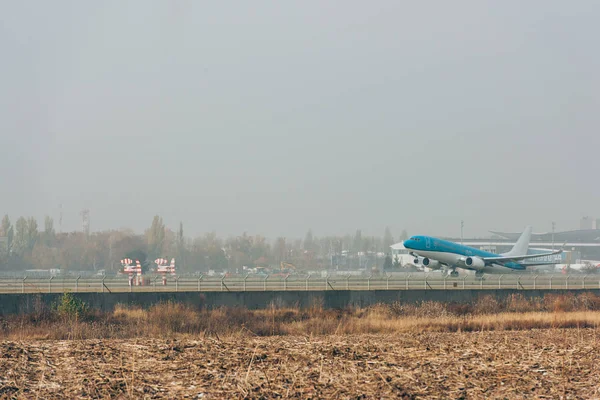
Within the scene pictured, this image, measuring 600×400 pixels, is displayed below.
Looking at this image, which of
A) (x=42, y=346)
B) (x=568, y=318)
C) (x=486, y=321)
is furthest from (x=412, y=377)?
(x=568, y=318)

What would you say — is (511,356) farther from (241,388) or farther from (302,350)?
(241,388)

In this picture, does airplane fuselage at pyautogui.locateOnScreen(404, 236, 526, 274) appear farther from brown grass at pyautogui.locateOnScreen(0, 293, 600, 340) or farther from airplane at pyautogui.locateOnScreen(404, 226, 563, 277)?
brown grass at pyautogui.locateOnScreen(0, 293, 600, 340)

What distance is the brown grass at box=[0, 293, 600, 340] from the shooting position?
103ft

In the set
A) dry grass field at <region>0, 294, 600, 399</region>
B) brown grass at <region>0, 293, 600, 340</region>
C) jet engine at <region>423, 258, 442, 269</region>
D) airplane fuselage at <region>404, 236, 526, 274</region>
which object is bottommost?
brown grass at <region>0, 293, 600, 340</region>

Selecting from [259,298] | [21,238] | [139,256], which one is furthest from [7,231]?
[259,298]

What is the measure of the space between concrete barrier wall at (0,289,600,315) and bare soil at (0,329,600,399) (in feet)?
102

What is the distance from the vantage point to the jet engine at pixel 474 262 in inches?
3310

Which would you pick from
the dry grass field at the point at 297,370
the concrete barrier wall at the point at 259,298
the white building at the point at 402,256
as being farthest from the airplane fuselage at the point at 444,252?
the white building at the point at 402,256

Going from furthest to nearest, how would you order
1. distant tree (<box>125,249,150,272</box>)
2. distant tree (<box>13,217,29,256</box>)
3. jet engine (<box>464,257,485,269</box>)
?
distant tree (<box>13,217,29,256</box>)
distant tree (<box>125,249,150,272</box>)
jet engine (<box>464,257,485,269</box>)

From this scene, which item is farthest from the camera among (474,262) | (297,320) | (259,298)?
(474,262)

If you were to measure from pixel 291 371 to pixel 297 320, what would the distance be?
30994 millimetres

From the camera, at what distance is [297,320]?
44562 millimetres

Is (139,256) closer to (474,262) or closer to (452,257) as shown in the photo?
(452,257)

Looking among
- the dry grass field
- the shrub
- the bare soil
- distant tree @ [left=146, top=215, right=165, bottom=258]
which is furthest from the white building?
the bare soil
